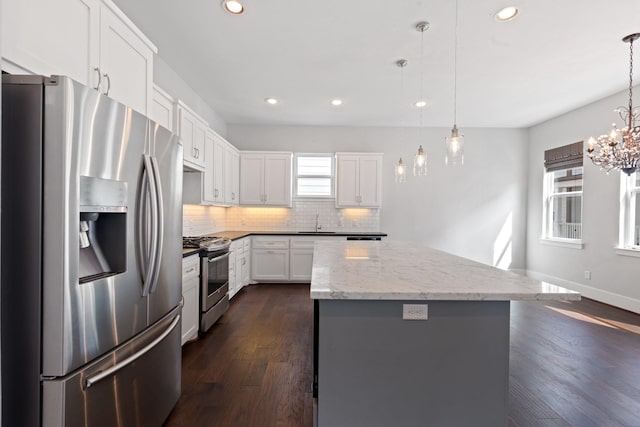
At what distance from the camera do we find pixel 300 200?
5992 mm

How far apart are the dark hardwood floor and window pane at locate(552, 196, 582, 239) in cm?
151

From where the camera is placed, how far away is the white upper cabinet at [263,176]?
5613mm

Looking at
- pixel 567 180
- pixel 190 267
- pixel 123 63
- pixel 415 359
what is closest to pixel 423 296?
pixel 415 359

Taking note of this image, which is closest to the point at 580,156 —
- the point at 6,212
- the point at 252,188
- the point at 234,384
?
the point at 252,188

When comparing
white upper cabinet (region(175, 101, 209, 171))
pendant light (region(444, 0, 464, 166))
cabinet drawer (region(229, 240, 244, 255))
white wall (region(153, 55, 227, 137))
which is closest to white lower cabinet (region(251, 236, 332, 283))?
cabinet drawer (region(229, 240, 244, 255))

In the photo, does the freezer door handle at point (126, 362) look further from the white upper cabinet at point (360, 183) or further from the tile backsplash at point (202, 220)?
the white upper cabinet at point (360, 183)

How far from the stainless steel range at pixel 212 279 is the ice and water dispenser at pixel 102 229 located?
5.33 feet

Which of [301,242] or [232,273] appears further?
[301,242]

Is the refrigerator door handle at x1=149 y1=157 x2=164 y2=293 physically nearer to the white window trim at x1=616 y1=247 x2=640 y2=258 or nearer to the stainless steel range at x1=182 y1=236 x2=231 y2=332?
the stainless steel range at x1=182 y1=236 x2=231 y2=332

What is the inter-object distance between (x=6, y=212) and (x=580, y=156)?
252 inches

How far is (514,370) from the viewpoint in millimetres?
2557

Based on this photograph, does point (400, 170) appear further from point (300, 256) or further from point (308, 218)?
point (308, 218)

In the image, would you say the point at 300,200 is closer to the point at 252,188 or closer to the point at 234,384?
the point at 252,188

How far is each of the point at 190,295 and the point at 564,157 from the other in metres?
5.90
